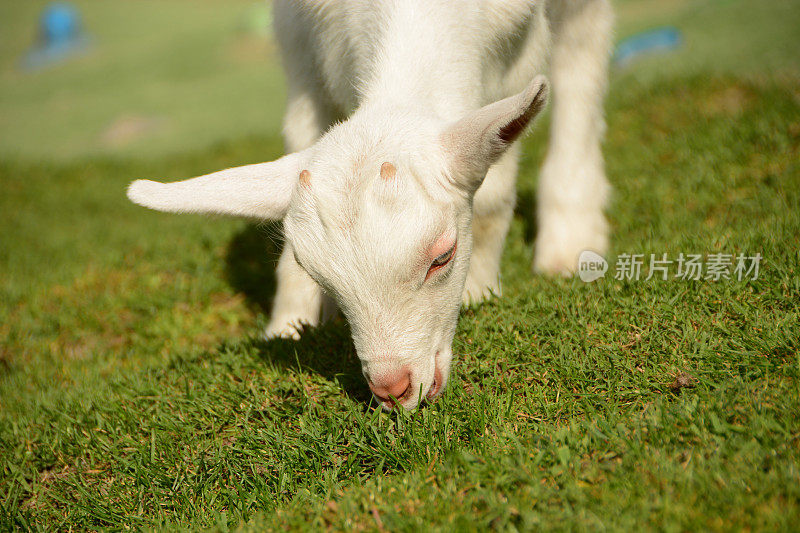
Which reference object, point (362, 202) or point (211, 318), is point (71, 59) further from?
point (362, 202)

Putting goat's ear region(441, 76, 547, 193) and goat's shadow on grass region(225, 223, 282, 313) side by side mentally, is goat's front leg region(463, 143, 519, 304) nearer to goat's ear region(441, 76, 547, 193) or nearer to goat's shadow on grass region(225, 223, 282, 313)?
goat's ear region(441, 76, 547, 193)

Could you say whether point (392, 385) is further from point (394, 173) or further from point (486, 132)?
point (486, 132)

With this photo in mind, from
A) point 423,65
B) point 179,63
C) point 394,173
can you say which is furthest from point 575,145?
point 179,63

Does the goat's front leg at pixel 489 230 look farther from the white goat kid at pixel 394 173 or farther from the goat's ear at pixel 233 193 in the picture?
the goat's ear at pixel 233 193

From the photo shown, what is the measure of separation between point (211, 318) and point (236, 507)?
85.8 inches

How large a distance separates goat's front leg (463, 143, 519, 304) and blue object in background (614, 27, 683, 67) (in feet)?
17.8

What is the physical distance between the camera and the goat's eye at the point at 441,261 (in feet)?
8.49

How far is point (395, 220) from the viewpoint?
2443mm

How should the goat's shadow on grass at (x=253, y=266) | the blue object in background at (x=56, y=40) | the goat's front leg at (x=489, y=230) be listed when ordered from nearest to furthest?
the goat's front leg at (x=489, y=230) → the goat's shadow on grass at (x=253, y=266) → the blue object in background at (x=56, y=40)


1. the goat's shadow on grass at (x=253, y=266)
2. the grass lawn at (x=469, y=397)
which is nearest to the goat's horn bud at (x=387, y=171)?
the grass lawn at (x=469, y=397)

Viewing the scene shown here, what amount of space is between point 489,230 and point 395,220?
127 cm

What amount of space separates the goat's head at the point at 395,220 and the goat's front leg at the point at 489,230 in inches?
30.8

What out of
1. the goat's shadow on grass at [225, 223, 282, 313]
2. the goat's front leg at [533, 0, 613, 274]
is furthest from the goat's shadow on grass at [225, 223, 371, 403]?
the goat's front leg at [533, 0, 613, 274]

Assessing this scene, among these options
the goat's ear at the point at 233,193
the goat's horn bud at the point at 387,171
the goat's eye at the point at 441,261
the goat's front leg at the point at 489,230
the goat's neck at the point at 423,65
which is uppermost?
the goat's neck at the point at 423,65
